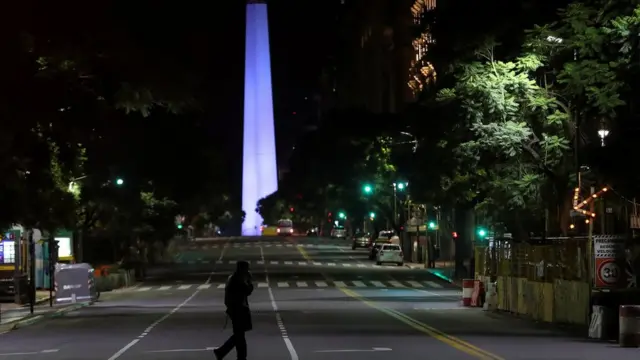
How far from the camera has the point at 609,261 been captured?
1045 inches

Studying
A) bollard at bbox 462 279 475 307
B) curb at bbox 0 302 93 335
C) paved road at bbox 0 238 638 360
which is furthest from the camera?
bollard at bbox 462 279 475 307

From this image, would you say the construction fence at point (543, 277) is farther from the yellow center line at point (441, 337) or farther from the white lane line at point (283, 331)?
the white lane line at point (283, 331)

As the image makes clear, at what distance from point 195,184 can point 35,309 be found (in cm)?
4131

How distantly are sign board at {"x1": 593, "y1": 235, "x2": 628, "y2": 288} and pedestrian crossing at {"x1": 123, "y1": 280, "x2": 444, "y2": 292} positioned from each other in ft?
86.2

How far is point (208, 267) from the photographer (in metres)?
79.4

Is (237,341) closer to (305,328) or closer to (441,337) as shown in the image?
(441,337)

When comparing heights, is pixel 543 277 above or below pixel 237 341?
above

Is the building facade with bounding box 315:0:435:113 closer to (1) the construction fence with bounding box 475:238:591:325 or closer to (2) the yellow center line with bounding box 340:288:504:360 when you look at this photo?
(1) the construction fence with bounding box 475:238:591:325

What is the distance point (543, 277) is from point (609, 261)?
526cm

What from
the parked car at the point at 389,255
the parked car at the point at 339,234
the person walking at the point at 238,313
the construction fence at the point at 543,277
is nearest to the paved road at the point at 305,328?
the construction fence at the point at 543,277

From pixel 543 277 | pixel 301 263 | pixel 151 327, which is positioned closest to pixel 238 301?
pixel 151 327

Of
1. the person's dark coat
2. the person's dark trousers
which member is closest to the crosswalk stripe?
the person's dark coat

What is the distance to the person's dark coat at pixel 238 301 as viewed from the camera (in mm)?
18094

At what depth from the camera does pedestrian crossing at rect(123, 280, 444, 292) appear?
54.2 meters
